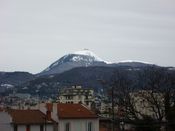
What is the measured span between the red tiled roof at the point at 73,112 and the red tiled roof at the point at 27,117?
7.52 ft

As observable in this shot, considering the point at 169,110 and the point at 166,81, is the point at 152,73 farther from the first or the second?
the point at 169,110

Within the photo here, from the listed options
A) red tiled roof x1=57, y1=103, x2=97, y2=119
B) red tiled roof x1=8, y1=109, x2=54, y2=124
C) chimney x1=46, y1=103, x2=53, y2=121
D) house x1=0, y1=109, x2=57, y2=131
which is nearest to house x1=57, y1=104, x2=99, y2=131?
red tiled roof x1=57, y1=103, x2=97, y2=119

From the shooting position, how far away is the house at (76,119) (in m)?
70.6

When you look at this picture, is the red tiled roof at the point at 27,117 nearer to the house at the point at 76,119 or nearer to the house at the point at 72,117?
the house at the point at 72,117

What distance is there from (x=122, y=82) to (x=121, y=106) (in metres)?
5.78

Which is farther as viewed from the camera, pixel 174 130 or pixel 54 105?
pixel 54 105

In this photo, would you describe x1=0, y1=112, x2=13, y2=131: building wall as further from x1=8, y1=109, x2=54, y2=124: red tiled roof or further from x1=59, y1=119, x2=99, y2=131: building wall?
x1=59, y1=119, x2=99, y2=131: building wall

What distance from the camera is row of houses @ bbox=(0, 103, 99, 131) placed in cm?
6656

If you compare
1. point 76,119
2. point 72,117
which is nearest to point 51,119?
point 72,117

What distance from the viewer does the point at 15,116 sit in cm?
6762

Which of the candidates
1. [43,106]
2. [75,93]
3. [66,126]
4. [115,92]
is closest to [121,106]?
[115,92]

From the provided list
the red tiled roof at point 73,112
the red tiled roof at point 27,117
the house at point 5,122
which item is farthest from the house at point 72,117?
the house at point 5,122

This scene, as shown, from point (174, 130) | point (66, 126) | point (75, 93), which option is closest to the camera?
point (174, 130)

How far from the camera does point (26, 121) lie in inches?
2648
